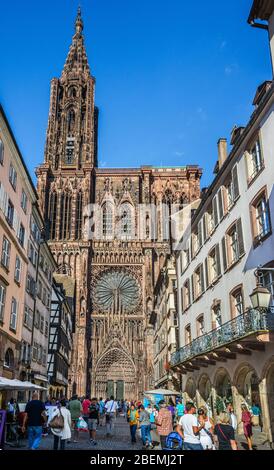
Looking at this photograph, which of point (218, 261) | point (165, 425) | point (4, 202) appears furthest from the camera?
point (4, 202)

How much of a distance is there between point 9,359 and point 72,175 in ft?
149

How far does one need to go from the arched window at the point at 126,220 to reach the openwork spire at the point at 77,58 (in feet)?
84.7

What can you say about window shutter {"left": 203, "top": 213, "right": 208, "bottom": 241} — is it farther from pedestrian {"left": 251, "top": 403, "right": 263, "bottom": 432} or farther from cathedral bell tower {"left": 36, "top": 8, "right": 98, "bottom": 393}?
cathedral bell tower {"left": 36, "top": 8, "right": 98, "bottom": 393}

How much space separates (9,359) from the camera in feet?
82.6

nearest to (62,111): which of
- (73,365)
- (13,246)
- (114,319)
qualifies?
(114,319)

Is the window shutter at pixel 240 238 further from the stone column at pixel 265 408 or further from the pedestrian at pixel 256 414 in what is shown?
the pedestrian at pixel 256 414

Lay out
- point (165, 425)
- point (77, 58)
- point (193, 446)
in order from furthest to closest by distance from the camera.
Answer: point (77, 58) → point (165, 425) → point (193, 446)

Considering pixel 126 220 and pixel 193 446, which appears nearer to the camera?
pixel 193 446

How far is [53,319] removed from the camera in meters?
41.9

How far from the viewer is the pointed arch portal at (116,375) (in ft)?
192

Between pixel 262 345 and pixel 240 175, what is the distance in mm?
7285

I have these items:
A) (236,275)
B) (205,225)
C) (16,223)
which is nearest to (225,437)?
(236,275)

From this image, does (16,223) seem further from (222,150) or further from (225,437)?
(225,437)

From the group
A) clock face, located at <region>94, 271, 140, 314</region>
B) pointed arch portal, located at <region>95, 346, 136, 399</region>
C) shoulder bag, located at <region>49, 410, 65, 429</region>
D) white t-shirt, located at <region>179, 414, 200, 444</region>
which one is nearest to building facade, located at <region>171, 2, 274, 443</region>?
white t-shirt, located at <region>179, 414, 200, 444</region>
